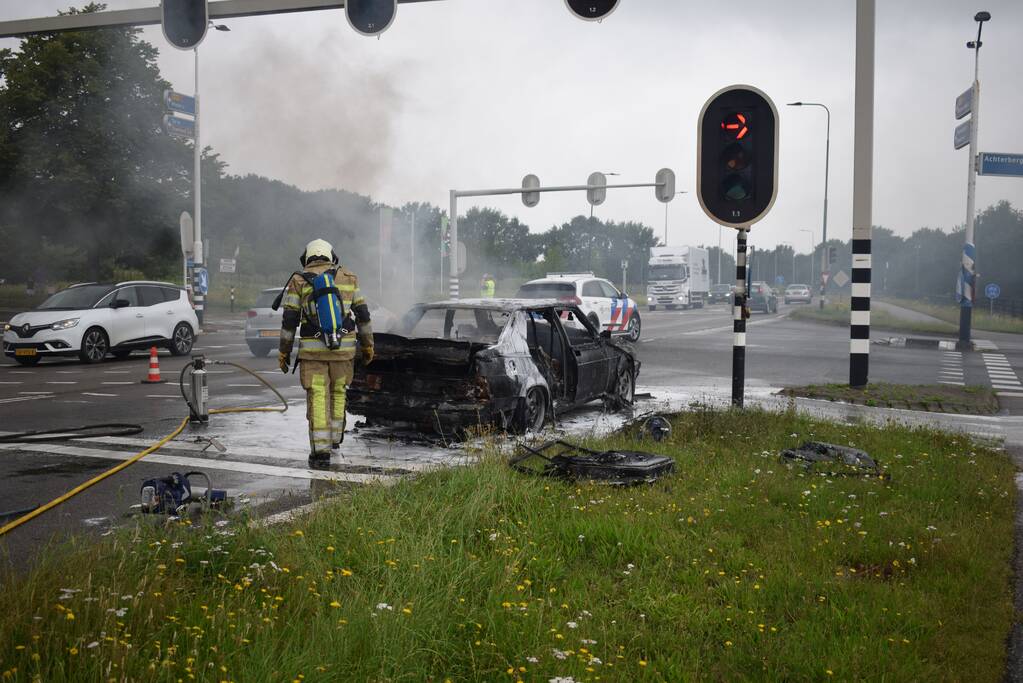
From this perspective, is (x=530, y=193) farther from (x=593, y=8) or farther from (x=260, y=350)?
(x=593, y=8)

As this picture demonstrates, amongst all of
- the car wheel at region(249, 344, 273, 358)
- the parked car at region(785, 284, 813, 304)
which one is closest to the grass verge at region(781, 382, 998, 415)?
the car wheel at region(249, 344, 273, 358)

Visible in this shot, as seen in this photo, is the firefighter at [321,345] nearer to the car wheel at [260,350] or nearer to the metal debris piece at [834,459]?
the metal debris piece at [834,459]

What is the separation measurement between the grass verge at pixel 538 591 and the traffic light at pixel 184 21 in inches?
304

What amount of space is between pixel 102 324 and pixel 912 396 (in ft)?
47.0

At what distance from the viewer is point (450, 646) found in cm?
367

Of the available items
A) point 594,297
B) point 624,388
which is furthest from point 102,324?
point 594,297

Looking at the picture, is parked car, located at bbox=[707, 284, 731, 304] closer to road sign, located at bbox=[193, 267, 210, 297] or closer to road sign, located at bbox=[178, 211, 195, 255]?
road sign, located at bbox=[193, 267, 210, 297]

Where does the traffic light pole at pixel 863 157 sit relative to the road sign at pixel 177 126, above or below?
below

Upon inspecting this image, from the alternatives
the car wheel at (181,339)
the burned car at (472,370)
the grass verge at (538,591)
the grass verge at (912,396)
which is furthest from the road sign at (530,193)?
the grass verge at (538,591)

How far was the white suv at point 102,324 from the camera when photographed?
17766 mm

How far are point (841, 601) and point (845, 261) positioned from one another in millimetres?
142136

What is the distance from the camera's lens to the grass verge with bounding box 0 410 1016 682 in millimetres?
3428

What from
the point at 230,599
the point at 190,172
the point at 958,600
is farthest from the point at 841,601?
the point at 190,172

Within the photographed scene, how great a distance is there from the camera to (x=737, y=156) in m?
10.6
